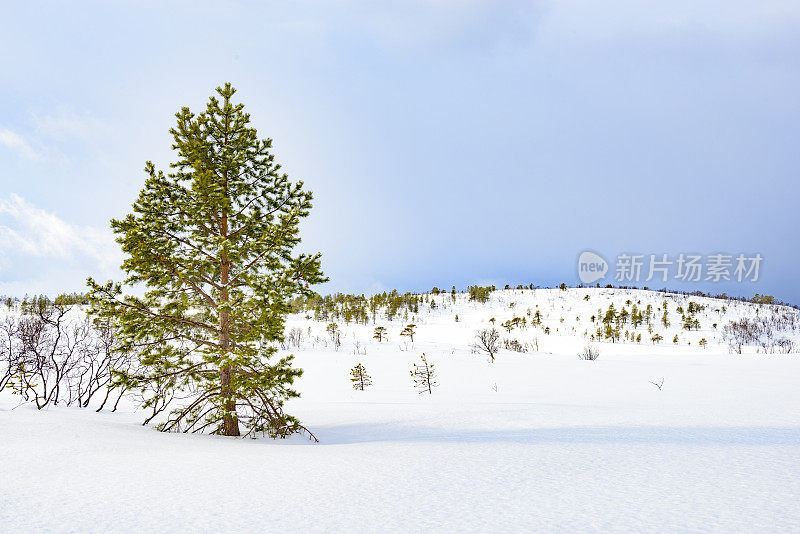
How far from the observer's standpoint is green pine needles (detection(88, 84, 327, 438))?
7789 millimetres

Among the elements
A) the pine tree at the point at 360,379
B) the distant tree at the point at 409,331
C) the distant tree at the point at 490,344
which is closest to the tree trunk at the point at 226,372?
the pine tree at the point at 360,379

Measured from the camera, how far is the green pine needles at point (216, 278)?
779cm

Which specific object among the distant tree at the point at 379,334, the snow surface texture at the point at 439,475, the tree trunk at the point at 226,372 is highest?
the distant tree at the point at 379,334

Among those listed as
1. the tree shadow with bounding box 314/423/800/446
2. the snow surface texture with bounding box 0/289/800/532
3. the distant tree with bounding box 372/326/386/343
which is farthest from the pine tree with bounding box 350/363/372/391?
the distant tree with bounding box 372/326/386/343

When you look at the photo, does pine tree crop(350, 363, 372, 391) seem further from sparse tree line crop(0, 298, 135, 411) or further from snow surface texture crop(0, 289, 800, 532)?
snow surface texture crop(0, 289, 800, 532)

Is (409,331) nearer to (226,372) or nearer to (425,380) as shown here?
(425,380)

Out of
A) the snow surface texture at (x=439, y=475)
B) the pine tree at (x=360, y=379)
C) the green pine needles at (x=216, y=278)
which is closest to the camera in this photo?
the snow surface texture at (x=439, y=475)

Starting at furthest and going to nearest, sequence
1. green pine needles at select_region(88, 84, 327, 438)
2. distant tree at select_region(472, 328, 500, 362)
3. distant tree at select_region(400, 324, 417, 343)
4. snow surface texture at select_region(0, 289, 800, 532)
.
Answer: distant tree at select_region(400, 324, 417, 343)
distant tree at select_region(472, 328, 500, 362)
green pine needles at select_region(88, 84, 327, 438)
snow surface texture at select_region(0, 289, 800, 532)

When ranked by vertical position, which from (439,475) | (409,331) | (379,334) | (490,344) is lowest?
(439,475)

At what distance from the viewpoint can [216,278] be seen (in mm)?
9273

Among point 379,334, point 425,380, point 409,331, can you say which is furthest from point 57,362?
point 409,331

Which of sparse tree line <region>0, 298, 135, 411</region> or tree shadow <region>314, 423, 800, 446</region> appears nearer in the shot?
tree shadow <region>314, 423, 800, 446</region>

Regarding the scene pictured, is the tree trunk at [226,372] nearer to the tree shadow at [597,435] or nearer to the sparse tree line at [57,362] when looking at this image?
the sparse tree line at [57,362]

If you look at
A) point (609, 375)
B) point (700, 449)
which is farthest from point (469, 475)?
point (609, 375)
